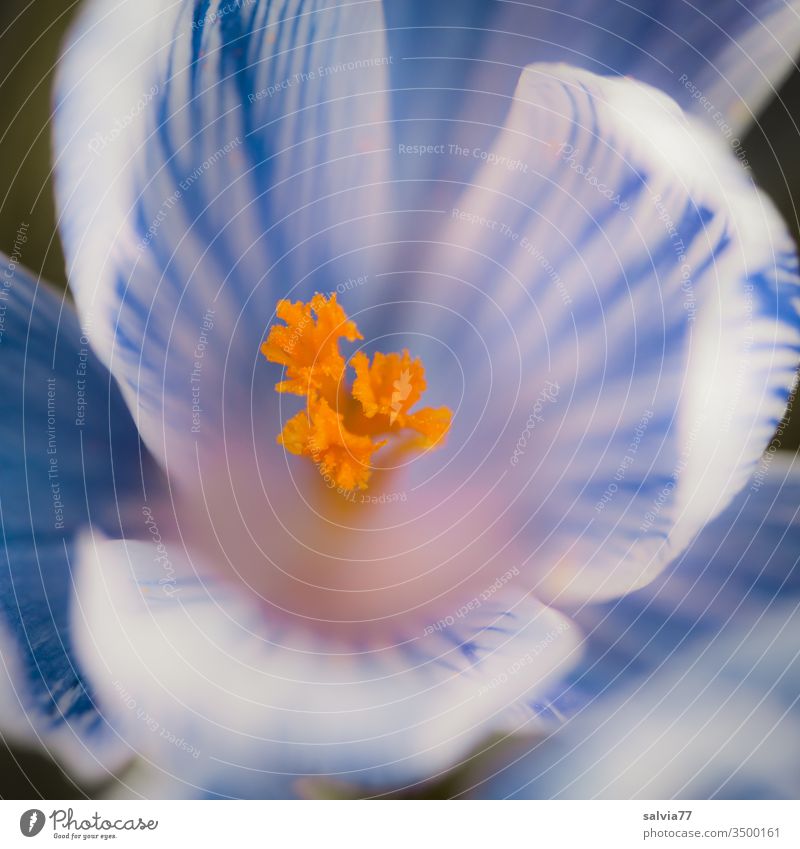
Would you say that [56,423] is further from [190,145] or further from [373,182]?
[373,182]

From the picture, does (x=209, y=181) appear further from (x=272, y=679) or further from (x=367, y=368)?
(x=272, y=679)

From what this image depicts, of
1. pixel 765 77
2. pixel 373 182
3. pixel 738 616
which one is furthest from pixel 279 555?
pixel 765 77

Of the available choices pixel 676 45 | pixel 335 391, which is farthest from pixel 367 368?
pixel 676 45

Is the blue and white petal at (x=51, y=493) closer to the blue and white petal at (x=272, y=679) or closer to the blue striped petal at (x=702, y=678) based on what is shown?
the blue and white petal at (x=272, y=679)

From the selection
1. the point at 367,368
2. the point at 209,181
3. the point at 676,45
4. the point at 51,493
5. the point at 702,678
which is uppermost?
the point at 676,45

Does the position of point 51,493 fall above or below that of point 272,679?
above

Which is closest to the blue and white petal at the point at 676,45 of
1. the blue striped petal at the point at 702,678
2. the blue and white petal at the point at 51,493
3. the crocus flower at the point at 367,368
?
the crocus flower at the point at 367,368
